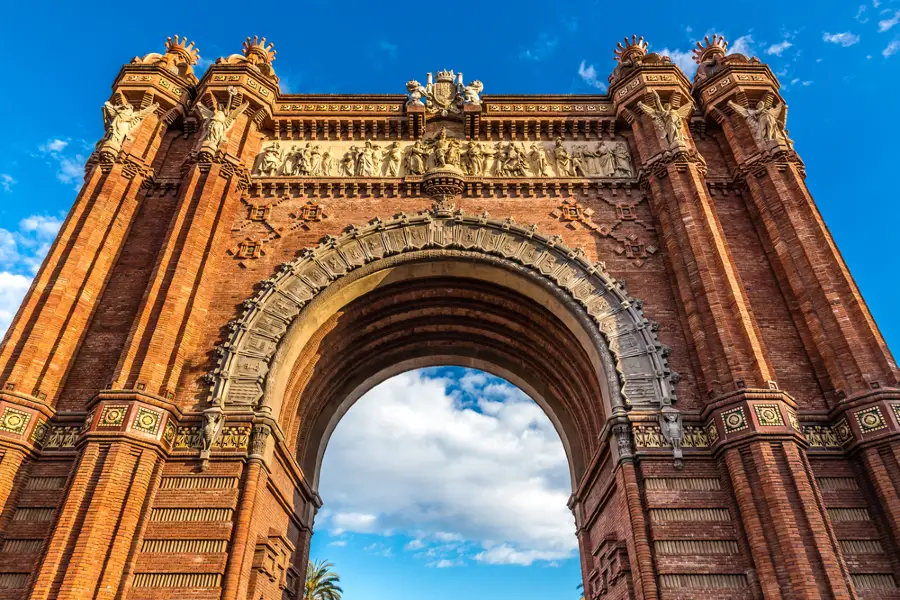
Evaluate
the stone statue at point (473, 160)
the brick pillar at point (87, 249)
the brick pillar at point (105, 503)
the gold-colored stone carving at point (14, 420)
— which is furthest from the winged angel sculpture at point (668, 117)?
the gold-colored stone carving at point (14, 420)

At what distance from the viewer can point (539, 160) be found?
17609 millimetres

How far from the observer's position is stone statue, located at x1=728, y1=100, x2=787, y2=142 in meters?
16.2

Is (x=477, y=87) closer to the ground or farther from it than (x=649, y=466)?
farther from it

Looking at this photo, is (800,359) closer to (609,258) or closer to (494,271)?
(609,258)

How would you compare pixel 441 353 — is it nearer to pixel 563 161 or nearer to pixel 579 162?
pixel 563 161

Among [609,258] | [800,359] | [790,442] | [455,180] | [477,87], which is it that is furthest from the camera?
[477,87]

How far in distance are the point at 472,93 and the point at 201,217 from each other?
29.5 feet

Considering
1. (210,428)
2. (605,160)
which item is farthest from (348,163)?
(210,428)

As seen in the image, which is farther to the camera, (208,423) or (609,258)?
(609,258)

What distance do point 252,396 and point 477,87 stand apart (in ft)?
38.7

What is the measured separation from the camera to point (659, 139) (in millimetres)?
16656

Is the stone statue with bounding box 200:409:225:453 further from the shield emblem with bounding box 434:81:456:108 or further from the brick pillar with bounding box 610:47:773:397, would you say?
the shield emblem with bounding box 434:81:456:108

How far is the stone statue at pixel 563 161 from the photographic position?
1727 cm

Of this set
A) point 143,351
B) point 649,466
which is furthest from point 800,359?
point 143,351
